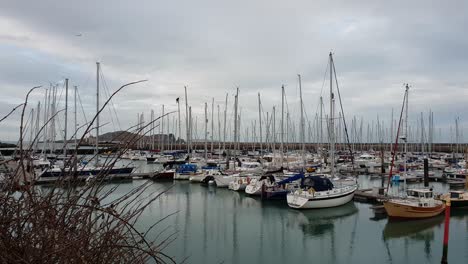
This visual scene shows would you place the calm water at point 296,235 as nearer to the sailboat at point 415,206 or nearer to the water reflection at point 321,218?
the water reflection at point 321,218

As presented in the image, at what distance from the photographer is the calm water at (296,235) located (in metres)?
14.3

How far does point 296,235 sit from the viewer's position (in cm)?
1750

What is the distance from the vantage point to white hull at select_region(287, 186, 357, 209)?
22.0 metres

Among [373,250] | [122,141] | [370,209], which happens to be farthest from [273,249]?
[122,141]

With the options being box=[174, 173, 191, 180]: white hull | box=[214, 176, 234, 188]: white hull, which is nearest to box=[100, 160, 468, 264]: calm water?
box=[214, 176, 234, 188]: white hull

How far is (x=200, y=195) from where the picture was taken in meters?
28.6

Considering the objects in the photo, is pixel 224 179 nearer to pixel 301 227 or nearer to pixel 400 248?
pixel 301 227

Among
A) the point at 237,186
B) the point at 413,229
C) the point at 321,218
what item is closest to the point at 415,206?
the point at 413,229

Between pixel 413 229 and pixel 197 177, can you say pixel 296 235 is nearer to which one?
pixel 413 229

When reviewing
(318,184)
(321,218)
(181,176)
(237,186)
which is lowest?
(321,218)

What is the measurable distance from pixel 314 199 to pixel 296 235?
4.99 meters

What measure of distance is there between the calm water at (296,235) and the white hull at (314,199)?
420 mm

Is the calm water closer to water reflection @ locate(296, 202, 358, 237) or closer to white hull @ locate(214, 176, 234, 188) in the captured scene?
water reflection @ locate(296, 202, 358, 237)

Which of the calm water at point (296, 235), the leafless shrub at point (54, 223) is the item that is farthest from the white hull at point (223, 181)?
the leafless shrub at point (54, 223)
